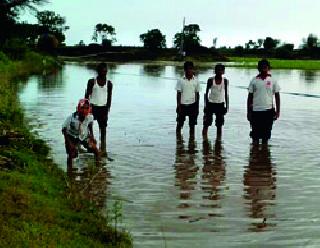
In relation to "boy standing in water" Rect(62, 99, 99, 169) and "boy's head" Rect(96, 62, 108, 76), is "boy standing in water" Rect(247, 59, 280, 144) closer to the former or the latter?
"boy's head" Rect(96, 62, 108, 76)

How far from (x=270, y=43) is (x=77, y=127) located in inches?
4691

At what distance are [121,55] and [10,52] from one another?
53.1m

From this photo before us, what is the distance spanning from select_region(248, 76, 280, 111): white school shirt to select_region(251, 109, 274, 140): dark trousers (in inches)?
4.8

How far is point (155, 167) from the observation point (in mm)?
10039

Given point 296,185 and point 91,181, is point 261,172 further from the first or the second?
point 91,181

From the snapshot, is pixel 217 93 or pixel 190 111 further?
pixel 190 111

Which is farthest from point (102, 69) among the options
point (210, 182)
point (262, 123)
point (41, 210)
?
point (41, 210)

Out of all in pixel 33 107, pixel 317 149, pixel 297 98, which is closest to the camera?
pixel 317 149

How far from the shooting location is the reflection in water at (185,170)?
804 centimetres

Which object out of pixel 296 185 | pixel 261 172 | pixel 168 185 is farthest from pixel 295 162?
pixel 168 185

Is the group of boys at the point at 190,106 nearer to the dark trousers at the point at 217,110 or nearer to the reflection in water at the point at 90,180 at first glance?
the dark trousers at the point at 217,110

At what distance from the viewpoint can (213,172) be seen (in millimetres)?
9742

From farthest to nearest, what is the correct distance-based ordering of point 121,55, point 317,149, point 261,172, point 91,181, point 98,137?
point 121,55, point 98,137, point 317,149, point 261,172, point 91,181

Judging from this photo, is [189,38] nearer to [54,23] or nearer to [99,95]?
[54,23]
